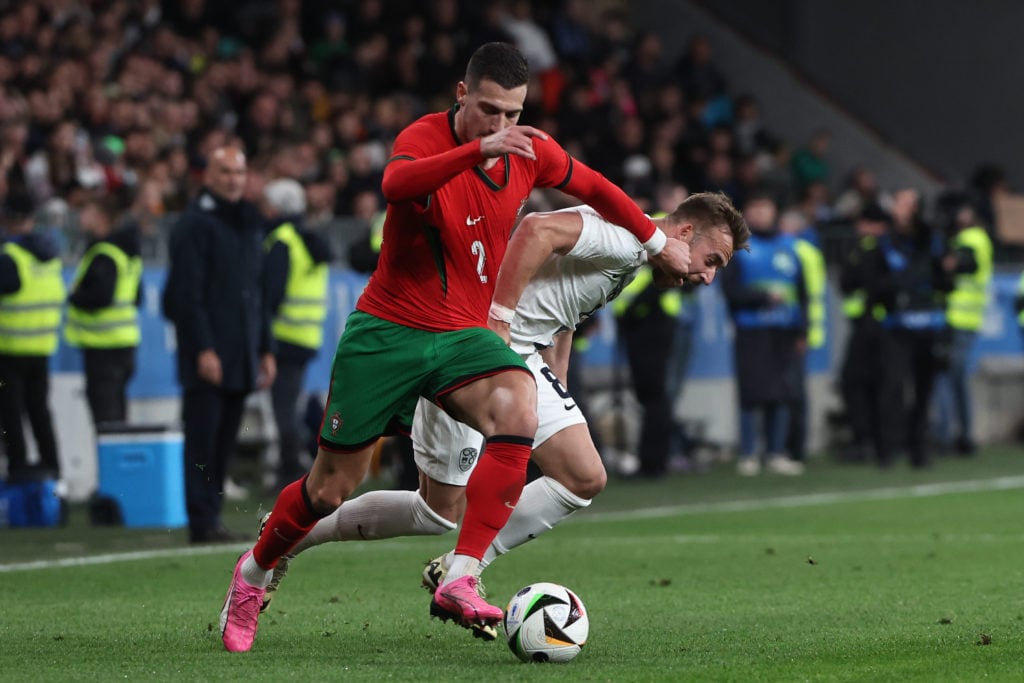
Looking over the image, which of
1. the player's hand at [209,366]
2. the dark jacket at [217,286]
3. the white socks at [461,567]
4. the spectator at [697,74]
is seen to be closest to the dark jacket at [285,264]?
the dark jacket at [217,286]

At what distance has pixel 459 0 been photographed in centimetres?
2283

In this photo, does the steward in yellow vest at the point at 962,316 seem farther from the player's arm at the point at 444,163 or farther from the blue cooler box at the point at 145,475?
the player's arm at the point at 444,163

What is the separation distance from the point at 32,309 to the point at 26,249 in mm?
432

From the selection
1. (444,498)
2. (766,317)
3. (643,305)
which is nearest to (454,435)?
(444,498)

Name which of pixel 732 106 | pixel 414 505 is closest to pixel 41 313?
pixel 414 505

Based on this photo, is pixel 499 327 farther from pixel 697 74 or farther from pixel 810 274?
pixel 697 74

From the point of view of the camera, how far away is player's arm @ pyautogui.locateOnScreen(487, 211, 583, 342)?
6.52 metres

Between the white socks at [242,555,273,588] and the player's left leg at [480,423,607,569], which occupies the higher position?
the player's left leg at [480,423,607,569]

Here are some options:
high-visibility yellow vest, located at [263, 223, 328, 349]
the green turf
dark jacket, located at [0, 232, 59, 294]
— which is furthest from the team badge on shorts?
high-visibility yellow vest, located at [263, 223, 328, 349]

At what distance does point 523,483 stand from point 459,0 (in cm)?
1739

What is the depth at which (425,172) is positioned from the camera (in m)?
5.87

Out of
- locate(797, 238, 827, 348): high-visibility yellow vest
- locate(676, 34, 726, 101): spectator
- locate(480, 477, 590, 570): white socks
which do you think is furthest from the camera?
locate(676, 34, 726, 101): spectator

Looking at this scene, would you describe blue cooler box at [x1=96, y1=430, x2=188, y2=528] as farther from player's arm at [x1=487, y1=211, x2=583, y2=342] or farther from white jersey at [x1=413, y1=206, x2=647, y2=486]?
player's arm at [x1=487, y1=211, x2=583, y2=342]

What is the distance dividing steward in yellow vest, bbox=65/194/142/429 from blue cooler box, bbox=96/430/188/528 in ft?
3.17
